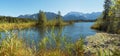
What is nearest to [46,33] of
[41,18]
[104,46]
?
[104,46]

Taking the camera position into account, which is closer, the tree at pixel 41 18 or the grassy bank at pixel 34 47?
the grassy bank at pixel 34 47

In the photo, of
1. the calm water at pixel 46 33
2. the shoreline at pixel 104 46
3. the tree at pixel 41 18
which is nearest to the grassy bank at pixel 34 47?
the calm water at pixel 46 33

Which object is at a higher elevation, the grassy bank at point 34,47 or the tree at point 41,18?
the grassy bank at point 34,47

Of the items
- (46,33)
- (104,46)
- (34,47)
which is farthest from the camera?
(104,46)

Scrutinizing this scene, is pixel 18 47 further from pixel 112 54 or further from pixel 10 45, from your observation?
pixel 112 54

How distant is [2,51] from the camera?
4848 mm

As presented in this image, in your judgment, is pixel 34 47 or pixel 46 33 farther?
pixel 46 33

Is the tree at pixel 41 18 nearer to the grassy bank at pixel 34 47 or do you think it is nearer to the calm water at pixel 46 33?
the calm water at pixel 46 33

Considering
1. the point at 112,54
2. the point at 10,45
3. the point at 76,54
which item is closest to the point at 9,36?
the point at 10,45

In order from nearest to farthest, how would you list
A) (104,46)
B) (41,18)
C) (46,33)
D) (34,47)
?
(34,47) → (46,33) → (104,46) → (41,18)

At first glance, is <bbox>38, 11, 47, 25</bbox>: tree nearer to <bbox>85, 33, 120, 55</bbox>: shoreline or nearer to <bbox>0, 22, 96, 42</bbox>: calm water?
<bbox>0, 22, 96, 42</bbox>: calm water

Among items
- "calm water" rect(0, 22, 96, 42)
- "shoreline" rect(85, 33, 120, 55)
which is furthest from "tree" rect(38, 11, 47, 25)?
"shoreline" rect(85, 33, 120, 55)

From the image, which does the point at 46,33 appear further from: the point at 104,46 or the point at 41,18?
the point at 41,18

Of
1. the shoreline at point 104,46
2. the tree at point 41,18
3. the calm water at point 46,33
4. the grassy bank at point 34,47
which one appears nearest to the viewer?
the shoreline at point 104,46
